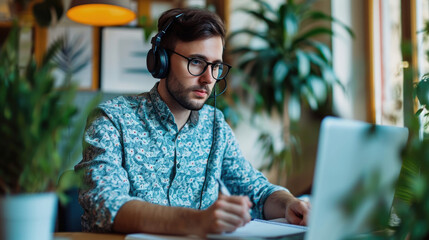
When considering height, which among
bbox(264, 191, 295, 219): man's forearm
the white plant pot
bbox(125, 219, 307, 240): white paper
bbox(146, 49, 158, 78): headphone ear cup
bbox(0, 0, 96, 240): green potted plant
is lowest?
bbox(264, 191, 295, 219): man's forearm

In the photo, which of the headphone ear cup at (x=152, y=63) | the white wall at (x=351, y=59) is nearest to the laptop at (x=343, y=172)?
the headphone ear cup at (x=152, y=63)

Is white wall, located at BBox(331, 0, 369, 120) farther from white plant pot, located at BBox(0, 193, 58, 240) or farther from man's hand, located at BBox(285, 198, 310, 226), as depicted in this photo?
white plant pot, located at BBox(0, 193, 58, 240)

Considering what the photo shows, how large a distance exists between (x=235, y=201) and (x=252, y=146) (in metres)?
2.77

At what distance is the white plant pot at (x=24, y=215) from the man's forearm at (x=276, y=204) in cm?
79

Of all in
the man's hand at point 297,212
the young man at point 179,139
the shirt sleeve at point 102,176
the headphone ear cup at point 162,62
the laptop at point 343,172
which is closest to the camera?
the laptop at point 343,172

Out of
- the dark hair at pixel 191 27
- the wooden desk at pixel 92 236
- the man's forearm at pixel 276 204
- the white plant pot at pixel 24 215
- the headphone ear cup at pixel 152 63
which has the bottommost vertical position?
the man's forearm at pixel 276 204

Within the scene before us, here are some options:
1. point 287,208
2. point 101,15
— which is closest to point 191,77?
point 287,208

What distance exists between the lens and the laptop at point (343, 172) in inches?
21.5

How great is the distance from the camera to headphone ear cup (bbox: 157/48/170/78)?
1.40 meters

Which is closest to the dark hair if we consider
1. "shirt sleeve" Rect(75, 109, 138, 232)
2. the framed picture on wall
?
"shirt sleeve" Rect(75, 109, 138, 232)

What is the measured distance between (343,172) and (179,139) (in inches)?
35.6

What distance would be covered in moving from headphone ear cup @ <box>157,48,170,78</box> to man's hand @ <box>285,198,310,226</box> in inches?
23.2

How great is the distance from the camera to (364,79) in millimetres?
3053

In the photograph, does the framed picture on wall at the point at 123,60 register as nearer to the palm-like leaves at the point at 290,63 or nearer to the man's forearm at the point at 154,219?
the palm-like leaves at the point at 290,63
